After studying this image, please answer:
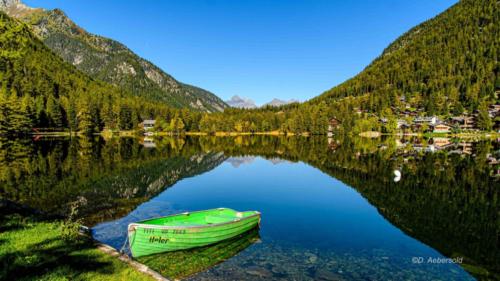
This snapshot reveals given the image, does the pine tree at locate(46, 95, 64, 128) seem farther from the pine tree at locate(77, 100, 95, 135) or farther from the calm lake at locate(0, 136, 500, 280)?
the calm lake at locate(0, 136, 500, 280)

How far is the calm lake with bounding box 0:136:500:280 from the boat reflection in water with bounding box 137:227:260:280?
0.07 metres

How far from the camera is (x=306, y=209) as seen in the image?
32.8m

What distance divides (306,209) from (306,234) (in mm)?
8411

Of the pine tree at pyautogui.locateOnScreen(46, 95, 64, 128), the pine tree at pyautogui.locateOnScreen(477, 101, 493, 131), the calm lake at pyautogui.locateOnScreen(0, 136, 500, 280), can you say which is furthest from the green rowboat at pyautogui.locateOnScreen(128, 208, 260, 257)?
the pine tree at pyautogui.locateOnScreen(477, 101, 493, 131)

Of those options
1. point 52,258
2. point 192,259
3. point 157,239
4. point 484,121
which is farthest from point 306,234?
point 484,121

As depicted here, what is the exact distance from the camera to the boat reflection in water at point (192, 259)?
56.7 feet

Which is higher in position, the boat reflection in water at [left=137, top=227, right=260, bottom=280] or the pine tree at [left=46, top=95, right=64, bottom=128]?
the pine tree at [left=46, top=95, right=64, bottom=128]

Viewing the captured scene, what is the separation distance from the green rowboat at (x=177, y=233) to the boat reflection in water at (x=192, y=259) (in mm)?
364

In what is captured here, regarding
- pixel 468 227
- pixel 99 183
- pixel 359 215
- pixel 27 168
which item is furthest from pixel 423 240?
pixel 27 168

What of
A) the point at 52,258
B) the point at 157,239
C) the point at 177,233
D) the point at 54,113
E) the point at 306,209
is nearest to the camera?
the point at 52,258

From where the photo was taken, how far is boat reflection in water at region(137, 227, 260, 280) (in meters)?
17.3

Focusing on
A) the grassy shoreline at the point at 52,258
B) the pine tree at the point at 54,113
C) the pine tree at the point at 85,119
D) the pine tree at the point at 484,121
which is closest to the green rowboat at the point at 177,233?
the grassy shoreline at the point at 52,258

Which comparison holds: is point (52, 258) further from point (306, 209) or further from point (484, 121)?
point (484, 121)

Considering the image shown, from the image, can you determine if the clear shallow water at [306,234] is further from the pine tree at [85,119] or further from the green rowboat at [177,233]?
the pine tree at [85,119]
